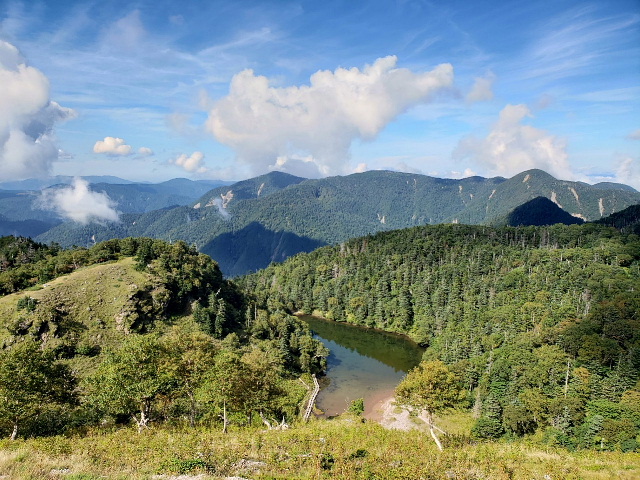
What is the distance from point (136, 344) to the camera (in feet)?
120

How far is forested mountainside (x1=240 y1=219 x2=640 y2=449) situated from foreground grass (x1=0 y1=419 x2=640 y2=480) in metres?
34.1

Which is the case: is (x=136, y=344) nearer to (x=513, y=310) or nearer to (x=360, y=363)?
(x=360, y=363)

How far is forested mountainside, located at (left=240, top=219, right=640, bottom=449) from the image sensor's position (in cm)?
6047

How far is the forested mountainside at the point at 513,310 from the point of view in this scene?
60469 mm

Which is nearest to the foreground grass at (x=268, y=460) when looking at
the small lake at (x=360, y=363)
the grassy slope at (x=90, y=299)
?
the grassy slope at (x=90, y=299)

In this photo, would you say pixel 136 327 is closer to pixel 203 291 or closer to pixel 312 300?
pixel 203 291

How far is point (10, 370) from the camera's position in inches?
1225

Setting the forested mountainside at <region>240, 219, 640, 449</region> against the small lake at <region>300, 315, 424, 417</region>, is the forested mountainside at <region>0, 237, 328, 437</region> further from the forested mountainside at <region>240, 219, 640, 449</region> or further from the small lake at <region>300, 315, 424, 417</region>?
the forested mountainside at <region>240, 219, 640, 449</region>

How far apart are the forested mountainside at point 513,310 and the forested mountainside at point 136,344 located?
34.1 metres

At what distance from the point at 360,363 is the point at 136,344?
259ft

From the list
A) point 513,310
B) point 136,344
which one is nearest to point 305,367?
point 136,344

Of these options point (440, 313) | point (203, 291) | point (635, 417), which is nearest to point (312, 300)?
point (440, 313)

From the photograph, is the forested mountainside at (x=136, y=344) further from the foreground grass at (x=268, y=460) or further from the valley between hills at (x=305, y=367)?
the foreground grass at (x=268, y=460)

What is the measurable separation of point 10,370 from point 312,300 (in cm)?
14206
